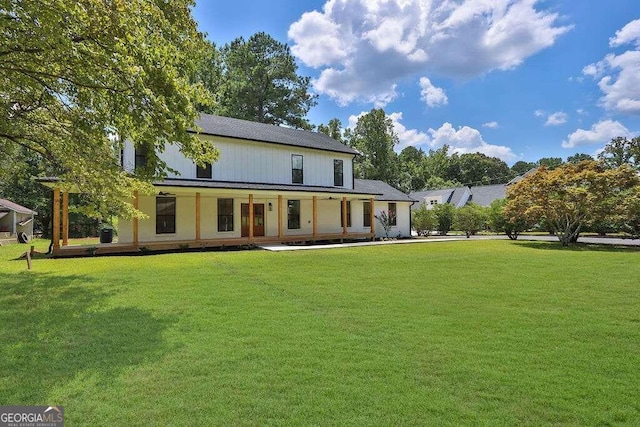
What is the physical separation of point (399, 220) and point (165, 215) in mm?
15490

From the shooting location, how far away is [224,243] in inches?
643

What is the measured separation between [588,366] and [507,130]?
144ft

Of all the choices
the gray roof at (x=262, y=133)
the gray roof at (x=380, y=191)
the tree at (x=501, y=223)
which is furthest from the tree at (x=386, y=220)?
the tree at (x=501, y=223)

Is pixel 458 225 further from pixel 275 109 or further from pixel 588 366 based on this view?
pixel 588 366

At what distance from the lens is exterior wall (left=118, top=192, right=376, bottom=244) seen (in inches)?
625

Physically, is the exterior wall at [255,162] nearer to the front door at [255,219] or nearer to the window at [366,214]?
the front door at [255,219]

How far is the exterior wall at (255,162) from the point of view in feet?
54.6

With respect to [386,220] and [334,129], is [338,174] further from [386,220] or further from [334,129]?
[334,129]

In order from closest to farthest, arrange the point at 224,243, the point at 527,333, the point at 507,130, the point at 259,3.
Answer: the point at 527,333 < the point at 259,3 < the point at 224,243 < the point at 507,130

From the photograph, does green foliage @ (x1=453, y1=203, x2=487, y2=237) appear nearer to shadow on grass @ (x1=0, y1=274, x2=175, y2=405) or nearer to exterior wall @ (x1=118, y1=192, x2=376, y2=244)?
exterior wall @ (x1=118, y1=192, x2=376, y2=244)

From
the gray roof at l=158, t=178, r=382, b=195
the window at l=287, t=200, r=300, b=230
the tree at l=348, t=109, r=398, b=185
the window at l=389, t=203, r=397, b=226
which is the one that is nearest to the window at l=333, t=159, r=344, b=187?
the gray roof at l=158, t=178, r=382, b=195

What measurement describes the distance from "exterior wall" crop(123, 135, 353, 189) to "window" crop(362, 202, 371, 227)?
2.84 metres

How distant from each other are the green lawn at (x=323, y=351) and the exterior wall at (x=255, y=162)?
8.98 meters

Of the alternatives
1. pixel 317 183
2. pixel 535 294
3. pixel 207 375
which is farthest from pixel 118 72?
pixel 317 183
